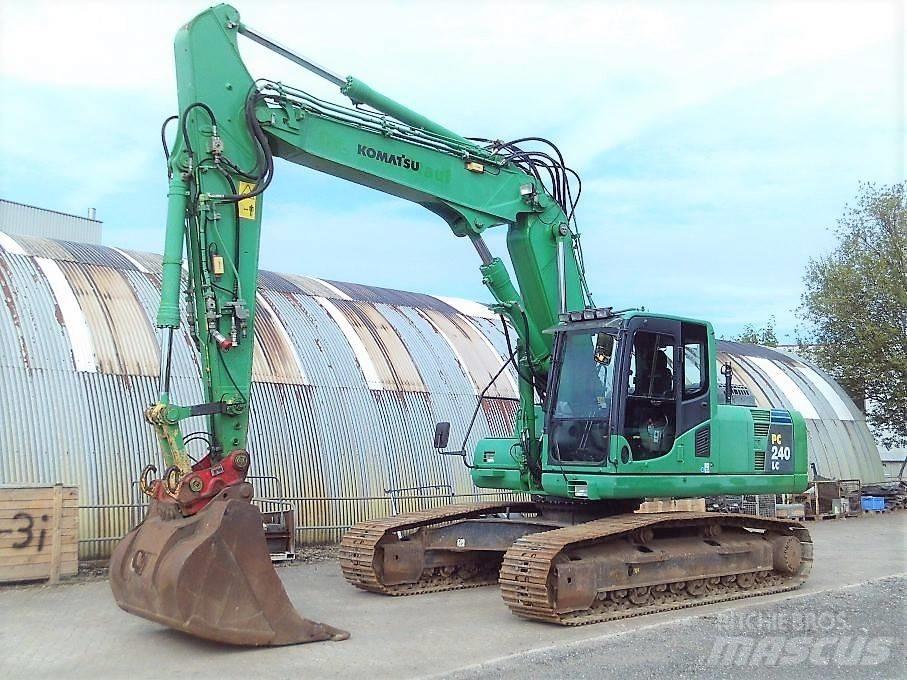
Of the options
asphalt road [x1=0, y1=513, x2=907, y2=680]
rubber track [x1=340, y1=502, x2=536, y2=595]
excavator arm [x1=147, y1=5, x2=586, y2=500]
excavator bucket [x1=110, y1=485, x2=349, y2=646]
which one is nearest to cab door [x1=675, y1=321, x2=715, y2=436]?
asphalt road [x1=0, y1=513, x2=907, y2=680]

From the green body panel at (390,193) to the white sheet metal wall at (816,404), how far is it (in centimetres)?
1524

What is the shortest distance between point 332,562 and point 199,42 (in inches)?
351

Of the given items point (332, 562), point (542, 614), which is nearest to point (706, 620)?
point (542, 614)

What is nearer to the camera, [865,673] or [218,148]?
[865,673]

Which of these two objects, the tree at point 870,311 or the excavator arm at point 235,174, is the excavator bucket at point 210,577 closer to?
the excavator arm at point 235,174

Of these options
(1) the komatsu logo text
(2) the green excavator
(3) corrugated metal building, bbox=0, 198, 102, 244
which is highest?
(3) corrugated metal building, bbox=0, 198, 102, 244

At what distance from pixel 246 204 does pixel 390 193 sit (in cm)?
227

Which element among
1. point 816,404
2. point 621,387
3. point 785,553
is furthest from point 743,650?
point 816,404

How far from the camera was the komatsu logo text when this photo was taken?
35.8 ft

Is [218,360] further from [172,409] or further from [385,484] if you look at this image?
[385,484]

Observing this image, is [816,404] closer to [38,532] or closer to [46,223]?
[38,532]

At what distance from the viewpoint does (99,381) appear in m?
15.2

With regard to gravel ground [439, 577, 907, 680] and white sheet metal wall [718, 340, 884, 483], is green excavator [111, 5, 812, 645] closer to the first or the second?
gravel ground [439, 577, 907, 680]

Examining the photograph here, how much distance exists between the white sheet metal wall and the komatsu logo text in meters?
19.2
